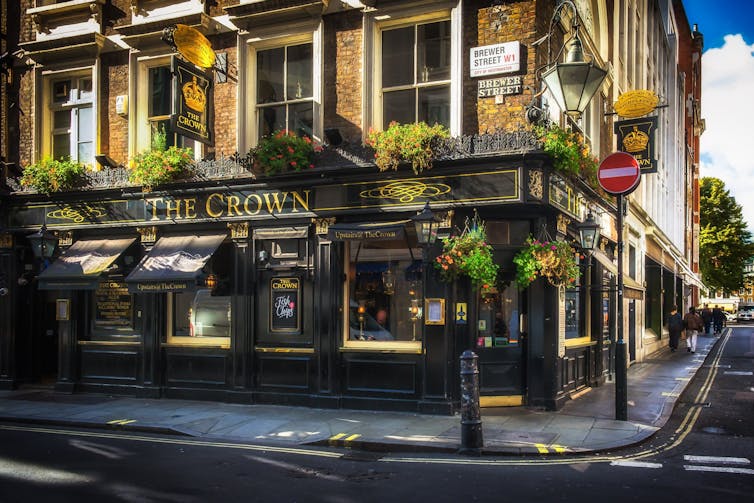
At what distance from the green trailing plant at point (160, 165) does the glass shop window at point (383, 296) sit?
12.8 ft

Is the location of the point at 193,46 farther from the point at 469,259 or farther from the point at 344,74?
Result: the point at 469,259

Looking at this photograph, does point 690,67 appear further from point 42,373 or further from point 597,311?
point 42,373

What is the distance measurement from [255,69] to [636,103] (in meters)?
9.01

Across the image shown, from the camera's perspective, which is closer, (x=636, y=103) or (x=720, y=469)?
(x=720, y=469)

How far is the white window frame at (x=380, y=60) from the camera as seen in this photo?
11742 millimetres

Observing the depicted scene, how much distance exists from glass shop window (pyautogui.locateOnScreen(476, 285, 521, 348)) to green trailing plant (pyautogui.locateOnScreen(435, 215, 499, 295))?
2.72 feet

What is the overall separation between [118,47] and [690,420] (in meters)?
13.7

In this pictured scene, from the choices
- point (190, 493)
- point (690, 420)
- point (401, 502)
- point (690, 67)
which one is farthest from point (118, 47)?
point (690, 67)

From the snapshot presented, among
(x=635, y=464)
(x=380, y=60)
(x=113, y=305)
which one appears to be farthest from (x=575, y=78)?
(x=113, y=305)

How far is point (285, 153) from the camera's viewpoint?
12.3 meters

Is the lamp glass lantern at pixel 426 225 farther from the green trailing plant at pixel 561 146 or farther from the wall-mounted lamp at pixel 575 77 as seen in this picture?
the wall-mounted lamp at pixel 575 77

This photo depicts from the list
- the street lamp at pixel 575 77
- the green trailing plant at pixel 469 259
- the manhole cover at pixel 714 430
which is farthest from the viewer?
the green trailing plant at pixel 469 259

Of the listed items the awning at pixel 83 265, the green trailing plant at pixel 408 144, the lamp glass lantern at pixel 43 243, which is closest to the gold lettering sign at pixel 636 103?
the green trailing plant at pixel 408 144

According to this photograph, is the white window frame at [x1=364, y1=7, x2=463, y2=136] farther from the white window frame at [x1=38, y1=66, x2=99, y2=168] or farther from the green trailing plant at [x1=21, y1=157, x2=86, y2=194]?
the green trailing plant at [x1=21, y1=157, x2=86, y2=194]
